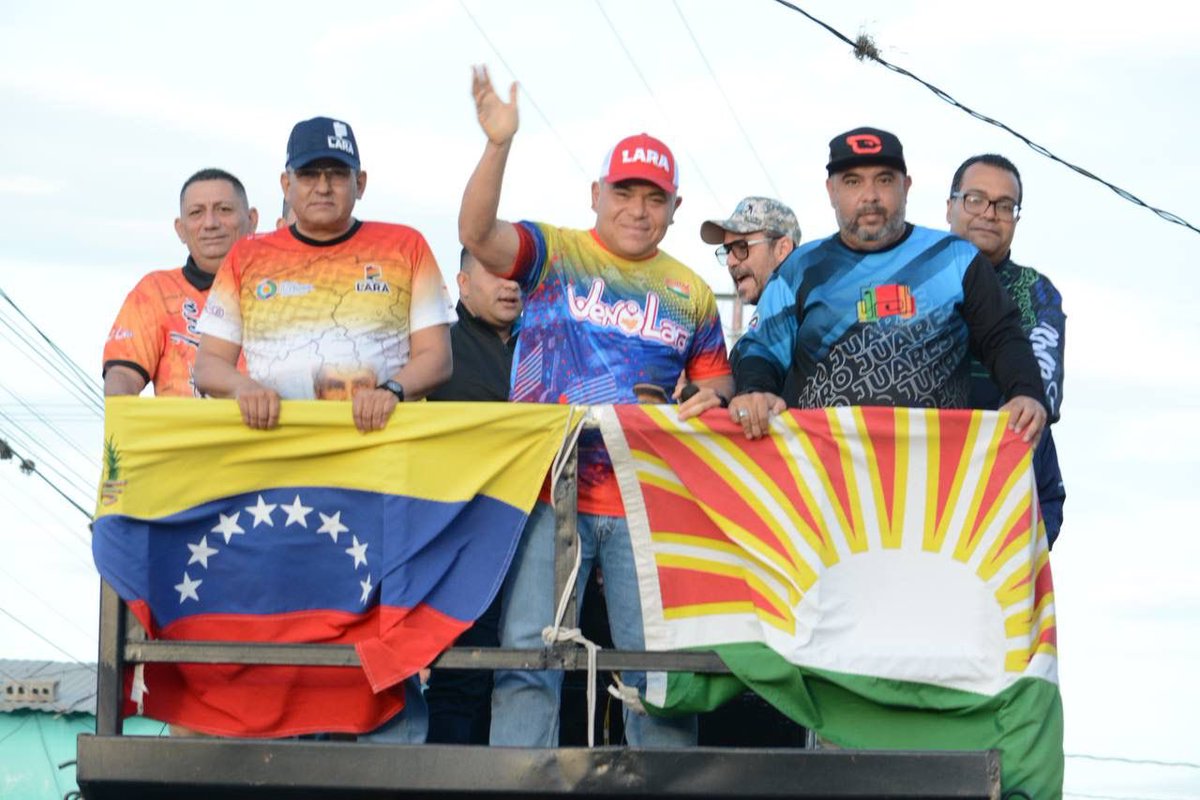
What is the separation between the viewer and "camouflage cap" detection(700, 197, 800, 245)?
26.8 feet

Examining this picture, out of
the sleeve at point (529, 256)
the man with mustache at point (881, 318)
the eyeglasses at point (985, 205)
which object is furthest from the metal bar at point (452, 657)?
the eyeglasses at point (985, 205)

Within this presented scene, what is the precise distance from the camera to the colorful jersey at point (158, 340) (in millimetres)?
7109

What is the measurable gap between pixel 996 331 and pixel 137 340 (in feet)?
10.6

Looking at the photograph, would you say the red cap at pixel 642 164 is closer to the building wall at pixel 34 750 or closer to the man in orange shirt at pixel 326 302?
the man in orange shirt at pixel 326 302

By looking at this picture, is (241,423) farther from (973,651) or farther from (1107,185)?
(1107,185)

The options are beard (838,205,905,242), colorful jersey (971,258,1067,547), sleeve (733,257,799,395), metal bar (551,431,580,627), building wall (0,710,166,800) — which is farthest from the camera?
building wall (0,710,166,800)

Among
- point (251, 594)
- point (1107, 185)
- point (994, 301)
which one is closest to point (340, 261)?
point (251, 594)

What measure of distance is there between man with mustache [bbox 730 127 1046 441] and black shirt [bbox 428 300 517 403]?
1.49 m

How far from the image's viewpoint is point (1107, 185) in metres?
13.1

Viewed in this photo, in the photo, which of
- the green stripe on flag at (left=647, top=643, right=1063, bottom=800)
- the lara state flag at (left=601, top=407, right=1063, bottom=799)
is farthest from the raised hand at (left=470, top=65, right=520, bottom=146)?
the green stripe on flag at (left=647, top=643, right=1063, bottom=800)

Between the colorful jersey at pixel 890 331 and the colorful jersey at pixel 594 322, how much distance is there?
11.1 inches

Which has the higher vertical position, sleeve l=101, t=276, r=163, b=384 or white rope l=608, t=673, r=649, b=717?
sleeve l=101, t=276, r=163, b=384

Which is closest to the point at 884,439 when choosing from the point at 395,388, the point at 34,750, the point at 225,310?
the point at 395,388

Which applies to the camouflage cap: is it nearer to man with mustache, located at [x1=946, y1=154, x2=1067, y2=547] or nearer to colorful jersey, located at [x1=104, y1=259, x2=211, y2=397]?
man with mustache, located at [x1=946, y1=154, x2=1067, y2=547]
